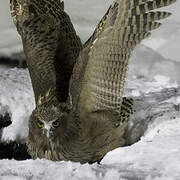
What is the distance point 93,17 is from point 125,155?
3265mm

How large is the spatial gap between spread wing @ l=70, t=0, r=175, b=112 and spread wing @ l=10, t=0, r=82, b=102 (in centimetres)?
43

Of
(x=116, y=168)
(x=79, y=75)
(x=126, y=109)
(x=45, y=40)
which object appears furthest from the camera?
(x=45, y=40)

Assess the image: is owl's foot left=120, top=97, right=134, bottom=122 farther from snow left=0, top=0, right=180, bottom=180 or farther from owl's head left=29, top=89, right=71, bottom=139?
owl's head left=29, top=89, right=71, bottom=139

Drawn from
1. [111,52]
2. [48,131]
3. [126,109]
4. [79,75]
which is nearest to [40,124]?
[48,131]

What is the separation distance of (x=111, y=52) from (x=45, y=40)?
2.68 ft

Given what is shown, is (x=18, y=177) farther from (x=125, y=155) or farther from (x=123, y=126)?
(x=123, y=126)

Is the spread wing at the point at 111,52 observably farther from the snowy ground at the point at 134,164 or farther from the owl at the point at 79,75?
the snowy ground at the point at 134,164

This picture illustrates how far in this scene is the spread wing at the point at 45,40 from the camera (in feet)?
9.81

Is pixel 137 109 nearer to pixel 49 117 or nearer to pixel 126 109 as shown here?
pixel 126 109

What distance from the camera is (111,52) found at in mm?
2391

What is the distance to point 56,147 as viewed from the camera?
257 cm

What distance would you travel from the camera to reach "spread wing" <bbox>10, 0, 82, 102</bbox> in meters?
2.99

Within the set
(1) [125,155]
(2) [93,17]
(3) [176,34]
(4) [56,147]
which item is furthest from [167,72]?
(1) [125,155]

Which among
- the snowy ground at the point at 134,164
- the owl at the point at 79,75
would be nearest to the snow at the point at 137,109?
the snowy ground at the point at 134,164
